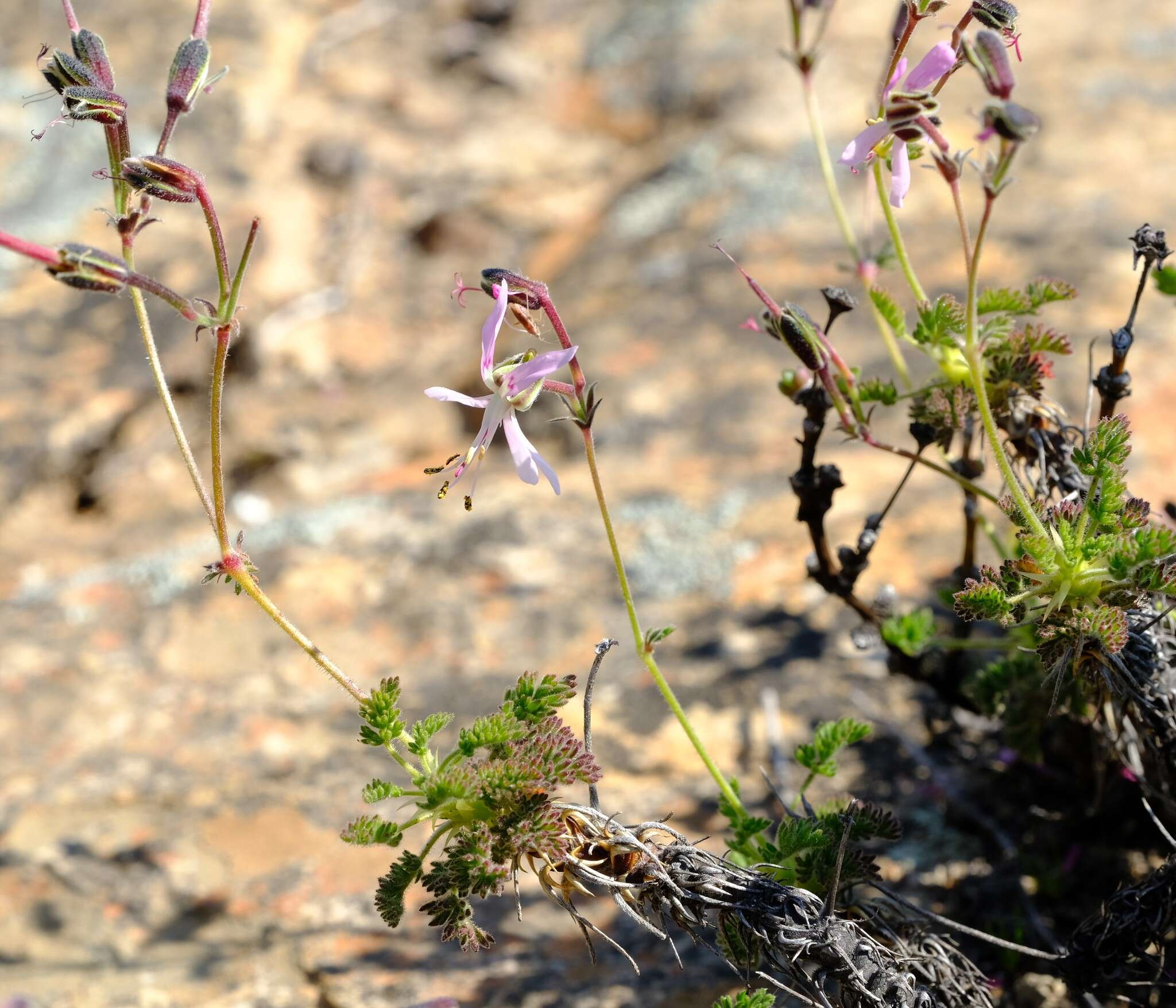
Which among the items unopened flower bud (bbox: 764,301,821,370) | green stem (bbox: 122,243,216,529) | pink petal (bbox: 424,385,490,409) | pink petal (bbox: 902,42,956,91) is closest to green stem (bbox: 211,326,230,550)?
green stem (bbox: 122,243,216,529)

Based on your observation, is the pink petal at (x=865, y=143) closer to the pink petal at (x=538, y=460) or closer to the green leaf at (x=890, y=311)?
the green leaf at (x=890, y=311)

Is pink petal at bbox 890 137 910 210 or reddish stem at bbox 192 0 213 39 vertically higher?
reddish stem at bbox 192 0 213 39

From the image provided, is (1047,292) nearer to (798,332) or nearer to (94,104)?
(798,332)

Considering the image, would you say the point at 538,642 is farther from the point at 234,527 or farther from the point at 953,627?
the point at 234,527

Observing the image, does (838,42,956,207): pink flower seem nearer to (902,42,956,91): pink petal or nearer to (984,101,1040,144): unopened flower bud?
(902,42,956,91): pink petal

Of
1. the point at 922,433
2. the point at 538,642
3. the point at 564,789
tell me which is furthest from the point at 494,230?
the point at 922,433

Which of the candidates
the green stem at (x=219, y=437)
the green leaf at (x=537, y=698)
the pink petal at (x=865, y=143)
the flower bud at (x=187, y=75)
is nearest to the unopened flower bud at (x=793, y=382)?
the pink petal at (x=865, y=143)
